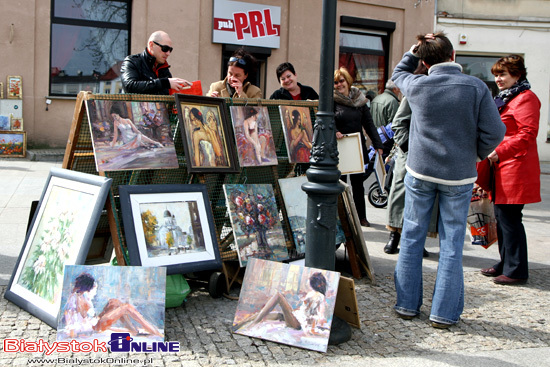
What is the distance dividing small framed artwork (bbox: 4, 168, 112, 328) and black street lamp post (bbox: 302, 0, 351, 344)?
1279 mm

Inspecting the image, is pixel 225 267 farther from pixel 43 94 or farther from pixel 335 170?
pixel 43 94

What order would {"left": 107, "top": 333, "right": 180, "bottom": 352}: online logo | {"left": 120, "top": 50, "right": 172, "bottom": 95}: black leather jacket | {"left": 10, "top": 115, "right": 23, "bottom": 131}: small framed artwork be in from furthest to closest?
{"left": 10, "top": 115, "right": 23, "bottom": 131}: small framed artwork < {"left": 120, "top": 50, "right": 172, "bottom": 95}: black leather jacket < {"left": 107, "top": 333, "right": 180, "bottom": 352}: online logo

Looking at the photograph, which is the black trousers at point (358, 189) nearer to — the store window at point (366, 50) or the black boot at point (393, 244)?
the black boot at point (393, 244)

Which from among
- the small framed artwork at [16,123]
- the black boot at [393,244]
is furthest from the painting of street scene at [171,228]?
the small framed artwork at [16,123]

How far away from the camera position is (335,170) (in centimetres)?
379

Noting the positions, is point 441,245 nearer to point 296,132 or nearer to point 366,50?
point 296,132

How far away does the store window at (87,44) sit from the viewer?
516 inches

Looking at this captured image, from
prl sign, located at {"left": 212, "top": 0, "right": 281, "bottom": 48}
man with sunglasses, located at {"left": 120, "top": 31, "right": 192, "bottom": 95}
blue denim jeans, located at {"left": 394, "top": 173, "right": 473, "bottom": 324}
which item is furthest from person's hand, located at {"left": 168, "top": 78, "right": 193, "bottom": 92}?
prl sign, located at {"left": 212, "top": 0, "right": 281, "bottom": 48}

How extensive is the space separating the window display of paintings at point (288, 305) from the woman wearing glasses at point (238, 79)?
1943mm

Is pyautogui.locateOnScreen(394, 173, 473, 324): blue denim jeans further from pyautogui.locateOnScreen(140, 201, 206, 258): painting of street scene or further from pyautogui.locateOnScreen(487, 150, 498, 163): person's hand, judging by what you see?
pyautogui.locateOnScreen(140, 201, 206, 258): painting of street scene

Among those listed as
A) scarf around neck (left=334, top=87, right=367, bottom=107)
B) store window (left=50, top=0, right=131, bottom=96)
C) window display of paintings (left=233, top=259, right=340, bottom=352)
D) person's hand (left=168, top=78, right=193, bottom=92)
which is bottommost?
window display of paintings (left=233, top=259, right=340, bottom=352)

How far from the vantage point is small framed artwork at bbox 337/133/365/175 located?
5.67m

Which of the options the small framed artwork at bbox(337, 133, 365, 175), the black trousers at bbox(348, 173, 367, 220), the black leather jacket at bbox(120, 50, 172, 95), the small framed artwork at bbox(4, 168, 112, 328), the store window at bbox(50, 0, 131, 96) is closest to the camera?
the small framed artwork at bbox(4, 168, 112, 328)

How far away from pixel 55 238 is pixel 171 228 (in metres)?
0.74
